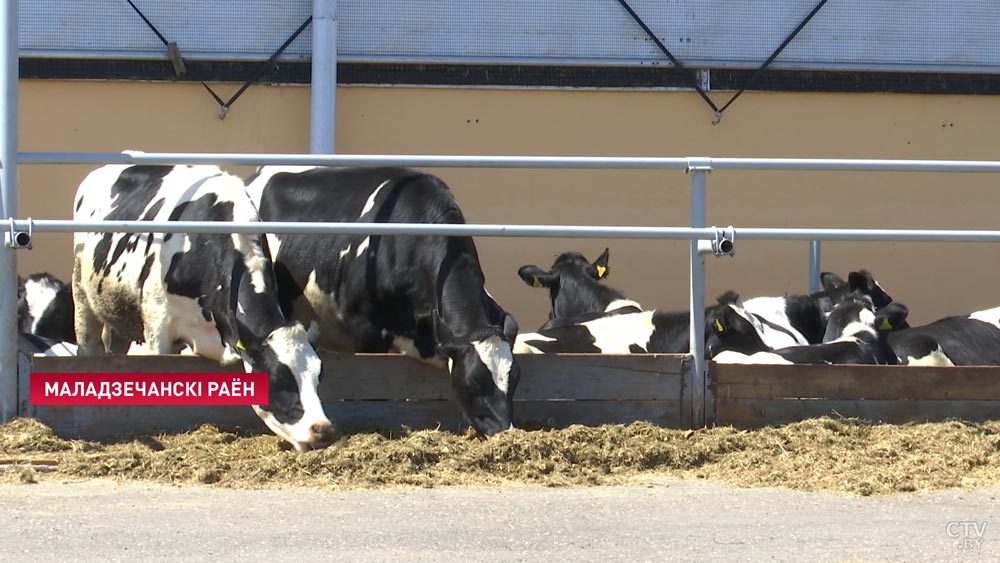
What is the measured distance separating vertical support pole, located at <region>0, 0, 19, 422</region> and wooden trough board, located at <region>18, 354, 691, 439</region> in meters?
0.20

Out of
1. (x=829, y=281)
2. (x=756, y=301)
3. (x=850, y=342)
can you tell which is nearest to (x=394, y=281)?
(x=850, y=342)

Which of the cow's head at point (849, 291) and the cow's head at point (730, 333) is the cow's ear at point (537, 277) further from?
the cow's head at point (849, 291)

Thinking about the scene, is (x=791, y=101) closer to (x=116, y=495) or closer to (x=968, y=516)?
(x=968, y=516)

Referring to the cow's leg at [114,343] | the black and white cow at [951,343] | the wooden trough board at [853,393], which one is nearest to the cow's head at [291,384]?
the cow's leg at [114,343]

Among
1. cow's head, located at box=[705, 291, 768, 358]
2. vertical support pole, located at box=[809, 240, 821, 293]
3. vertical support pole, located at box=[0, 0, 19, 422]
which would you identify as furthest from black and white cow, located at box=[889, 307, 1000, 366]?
vertical support pole, located at box=[0, 0, 19, 422]

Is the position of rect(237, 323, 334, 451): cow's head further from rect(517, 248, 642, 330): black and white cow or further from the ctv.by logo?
rect(517, 248, 642, 330): black and white cow

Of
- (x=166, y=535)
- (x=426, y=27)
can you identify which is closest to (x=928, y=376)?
(x=166, y=535)

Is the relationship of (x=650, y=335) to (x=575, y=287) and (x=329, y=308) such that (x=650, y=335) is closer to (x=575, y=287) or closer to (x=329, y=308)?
(x=575, y=287)

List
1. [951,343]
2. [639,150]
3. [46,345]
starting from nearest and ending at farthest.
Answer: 1. [46,345]
2. [951,343]
3. [639,150]

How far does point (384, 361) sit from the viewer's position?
6.84 metres

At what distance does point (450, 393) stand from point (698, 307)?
1.33 m

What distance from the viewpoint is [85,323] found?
26.8 ft

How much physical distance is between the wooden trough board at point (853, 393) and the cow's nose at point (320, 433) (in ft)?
6.38

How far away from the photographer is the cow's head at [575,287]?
1034cm
